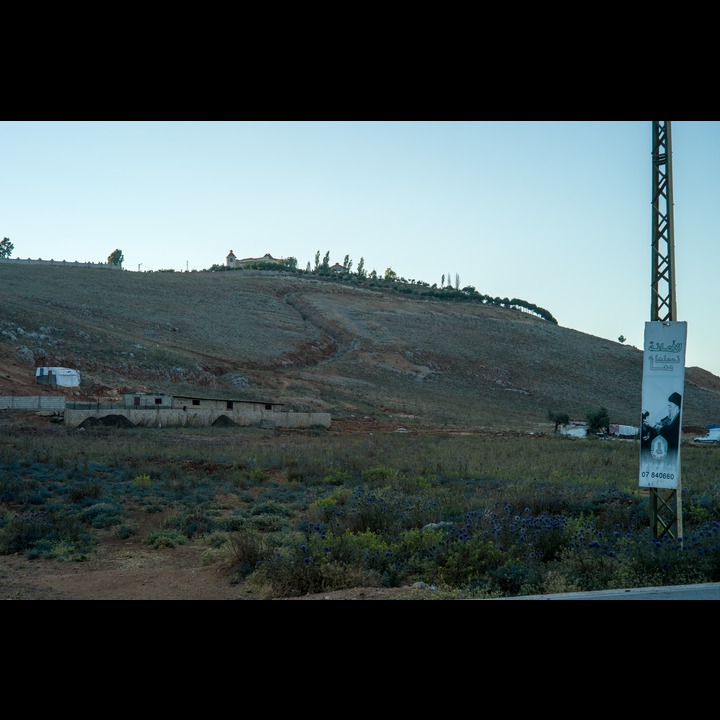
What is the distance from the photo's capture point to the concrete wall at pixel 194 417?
3091 centimetres

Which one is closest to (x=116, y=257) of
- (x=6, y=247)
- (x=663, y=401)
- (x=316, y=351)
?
(x=6, y=247)

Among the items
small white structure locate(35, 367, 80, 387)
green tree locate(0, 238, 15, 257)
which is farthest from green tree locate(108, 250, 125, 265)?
small white structure locate(35, 367, 80, 387)

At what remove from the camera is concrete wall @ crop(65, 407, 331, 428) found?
30.9m

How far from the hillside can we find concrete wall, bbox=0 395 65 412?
3.95m

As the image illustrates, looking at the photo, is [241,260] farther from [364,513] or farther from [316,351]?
[364,513]

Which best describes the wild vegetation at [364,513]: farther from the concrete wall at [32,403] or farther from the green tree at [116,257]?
the green tree at [116,257]

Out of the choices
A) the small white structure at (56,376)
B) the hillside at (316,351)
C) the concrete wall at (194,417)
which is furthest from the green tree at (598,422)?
the small white structure at (56,376)
